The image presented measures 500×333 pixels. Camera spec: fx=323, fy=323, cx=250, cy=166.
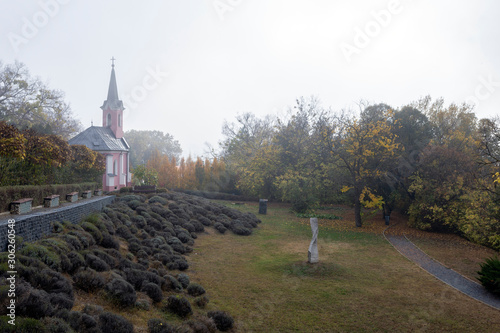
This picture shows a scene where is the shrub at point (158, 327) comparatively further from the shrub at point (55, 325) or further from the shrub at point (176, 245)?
the shrub at point (176, 245)

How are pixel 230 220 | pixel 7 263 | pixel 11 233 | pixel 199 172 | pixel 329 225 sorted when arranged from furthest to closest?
pixel 199 172, pixel 329 225, pixel 230 220, pixel 11 233, pixel 7 263

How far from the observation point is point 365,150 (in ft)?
61.1

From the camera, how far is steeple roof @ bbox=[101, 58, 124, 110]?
3111 centimetres

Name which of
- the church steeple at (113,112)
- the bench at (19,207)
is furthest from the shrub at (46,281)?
the church steeple at (113,112)

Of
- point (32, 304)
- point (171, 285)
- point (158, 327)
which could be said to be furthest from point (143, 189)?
point (32, 304)

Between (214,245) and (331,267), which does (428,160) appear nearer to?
(331,267)

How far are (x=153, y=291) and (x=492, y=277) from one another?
9111 millimetres

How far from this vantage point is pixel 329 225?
19.8m

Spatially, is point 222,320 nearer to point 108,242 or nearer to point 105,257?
point 105,257

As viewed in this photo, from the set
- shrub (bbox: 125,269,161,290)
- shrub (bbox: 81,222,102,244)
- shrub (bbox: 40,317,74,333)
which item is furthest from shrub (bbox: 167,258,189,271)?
shrub (bbox: 40,317,74,333)

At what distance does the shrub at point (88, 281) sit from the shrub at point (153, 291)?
104 centimetres

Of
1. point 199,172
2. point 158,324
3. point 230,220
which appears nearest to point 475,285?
point 158,324

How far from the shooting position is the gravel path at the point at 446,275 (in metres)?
8.82

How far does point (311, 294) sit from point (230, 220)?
9.71 metres
